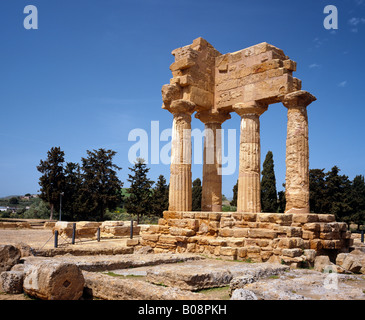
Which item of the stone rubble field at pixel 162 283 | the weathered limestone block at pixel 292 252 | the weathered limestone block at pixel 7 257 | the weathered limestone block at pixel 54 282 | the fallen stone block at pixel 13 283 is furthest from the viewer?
the weathered limestone block at pixel 292 252

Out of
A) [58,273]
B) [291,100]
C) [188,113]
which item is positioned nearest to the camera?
[58,273]

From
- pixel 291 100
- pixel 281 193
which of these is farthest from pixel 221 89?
pixel 281 193

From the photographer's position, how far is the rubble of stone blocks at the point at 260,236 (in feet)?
34.9

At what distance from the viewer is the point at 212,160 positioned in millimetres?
16047

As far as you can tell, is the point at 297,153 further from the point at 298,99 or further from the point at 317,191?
the point at 317,191

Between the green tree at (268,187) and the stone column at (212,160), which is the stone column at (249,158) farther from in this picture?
the green tree at (268,187)

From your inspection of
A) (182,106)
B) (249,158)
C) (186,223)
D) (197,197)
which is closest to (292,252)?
(186,223)

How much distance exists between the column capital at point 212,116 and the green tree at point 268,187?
17.7 metres

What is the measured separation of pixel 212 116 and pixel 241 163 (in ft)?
10.1

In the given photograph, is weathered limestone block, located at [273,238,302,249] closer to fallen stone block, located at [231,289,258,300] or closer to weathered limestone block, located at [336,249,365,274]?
weathered limestone block, located at [336,249,365,274]

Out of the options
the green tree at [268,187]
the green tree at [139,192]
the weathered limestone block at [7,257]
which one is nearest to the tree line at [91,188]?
the green tree at [139,192]

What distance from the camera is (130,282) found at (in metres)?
6.16

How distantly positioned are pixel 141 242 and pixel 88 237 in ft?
21.5

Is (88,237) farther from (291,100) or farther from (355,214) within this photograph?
(355,214)
